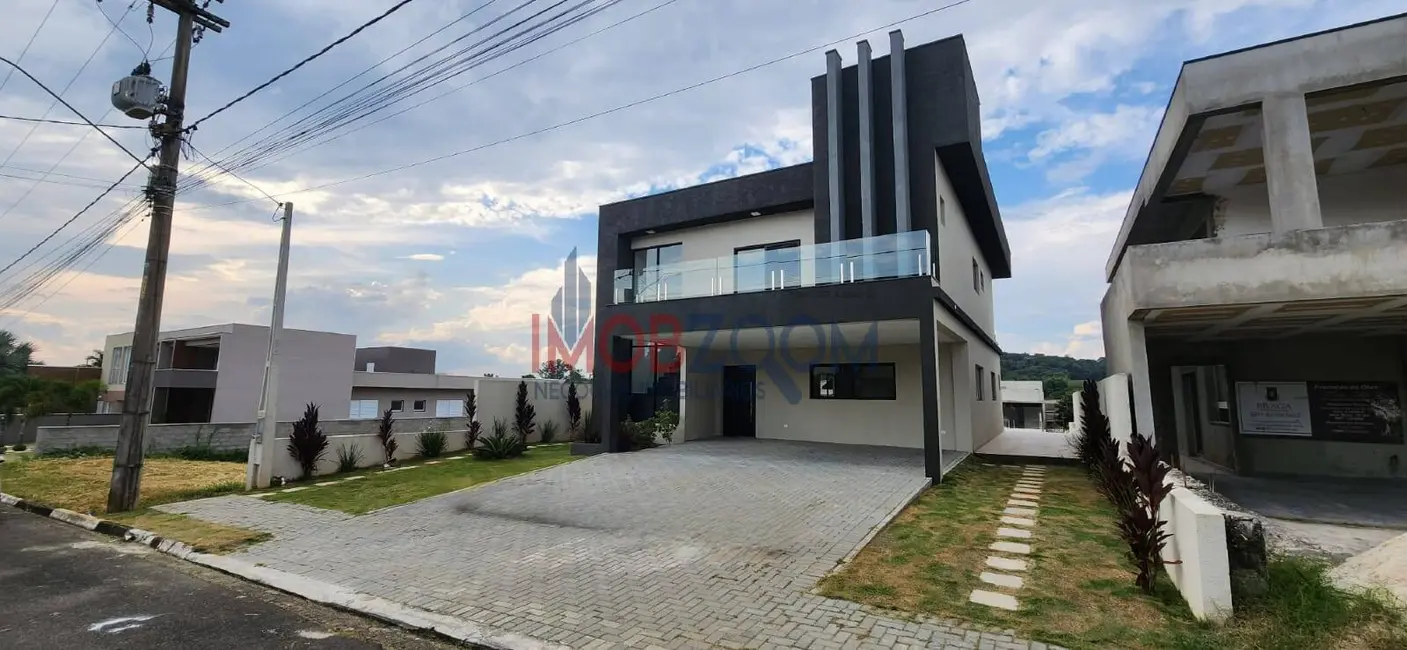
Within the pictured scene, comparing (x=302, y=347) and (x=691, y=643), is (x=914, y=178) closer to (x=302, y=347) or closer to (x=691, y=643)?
(x=691, y=643)

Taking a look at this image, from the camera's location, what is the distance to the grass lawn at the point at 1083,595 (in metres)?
3.56

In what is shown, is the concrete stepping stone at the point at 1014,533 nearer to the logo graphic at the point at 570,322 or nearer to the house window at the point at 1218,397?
the house window at the point at 1218,397

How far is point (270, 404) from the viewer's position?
10453mm

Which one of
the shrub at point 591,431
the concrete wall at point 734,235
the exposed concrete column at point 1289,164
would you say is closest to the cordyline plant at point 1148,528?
the exposed concrete column at point 1289,164

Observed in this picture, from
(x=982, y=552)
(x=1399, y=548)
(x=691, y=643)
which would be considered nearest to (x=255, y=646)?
(x=691, y=643)

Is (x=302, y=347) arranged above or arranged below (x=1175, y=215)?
below

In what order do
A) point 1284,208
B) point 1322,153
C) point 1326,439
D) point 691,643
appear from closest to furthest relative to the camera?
point 691,643, point 1284,208, point 1322,153, point 1326,439

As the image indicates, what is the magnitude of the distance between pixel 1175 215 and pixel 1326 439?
5.04 m

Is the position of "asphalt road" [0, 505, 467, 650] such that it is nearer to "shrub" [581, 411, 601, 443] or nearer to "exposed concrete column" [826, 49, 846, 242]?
"shrub" [581, 411, 601, 443]

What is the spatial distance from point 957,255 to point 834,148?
403 cm

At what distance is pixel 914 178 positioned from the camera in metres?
12.5

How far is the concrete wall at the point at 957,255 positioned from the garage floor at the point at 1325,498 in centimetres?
557

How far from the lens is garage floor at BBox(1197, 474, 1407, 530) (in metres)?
7.61

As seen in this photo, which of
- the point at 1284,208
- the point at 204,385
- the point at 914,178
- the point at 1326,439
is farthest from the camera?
the point at 204,385
